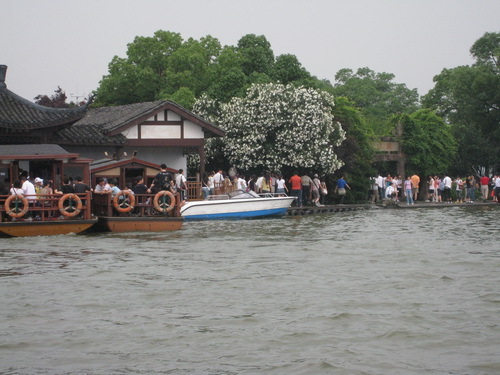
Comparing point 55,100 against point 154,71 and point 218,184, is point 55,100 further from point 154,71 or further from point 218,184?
point 218,184

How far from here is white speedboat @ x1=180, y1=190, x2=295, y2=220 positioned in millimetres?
32844

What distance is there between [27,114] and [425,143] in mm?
23478

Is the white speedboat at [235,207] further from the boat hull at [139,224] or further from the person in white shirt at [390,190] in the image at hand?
the person in white shirt at [390,190]

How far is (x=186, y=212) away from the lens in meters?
32.7

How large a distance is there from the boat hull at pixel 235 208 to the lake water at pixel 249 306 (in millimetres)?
8269

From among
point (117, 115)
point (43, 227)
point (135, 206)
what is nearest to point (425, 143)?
point (117, 115)

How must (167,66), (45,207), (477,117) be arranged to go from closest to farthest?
(45,207) → (477,117) → (167,66)

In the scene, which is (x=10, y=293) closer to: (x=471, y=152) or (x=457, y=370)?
(x=457, y=370)

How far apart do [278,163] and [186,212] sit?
1034cm

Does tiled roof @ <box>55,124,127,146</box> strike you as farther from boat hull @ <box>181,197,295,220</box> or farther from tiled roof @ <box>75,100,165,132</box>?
boat hull @ <box>181,197,295,220</box>

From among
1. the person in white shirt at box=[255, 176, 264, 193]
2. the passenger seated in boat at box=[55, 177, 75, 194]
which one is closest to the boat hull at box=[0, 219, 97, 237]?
the passenger seated in boat at box=[55, 177, 75, 194]

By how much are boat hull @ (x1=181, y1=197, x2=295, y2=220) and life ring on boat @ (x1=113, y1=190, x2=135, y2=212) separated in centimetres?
592

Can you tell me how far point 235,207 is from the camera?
3366cm

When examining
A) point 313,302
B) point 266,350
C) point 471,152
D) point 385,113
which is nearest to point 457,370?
point 266,350
